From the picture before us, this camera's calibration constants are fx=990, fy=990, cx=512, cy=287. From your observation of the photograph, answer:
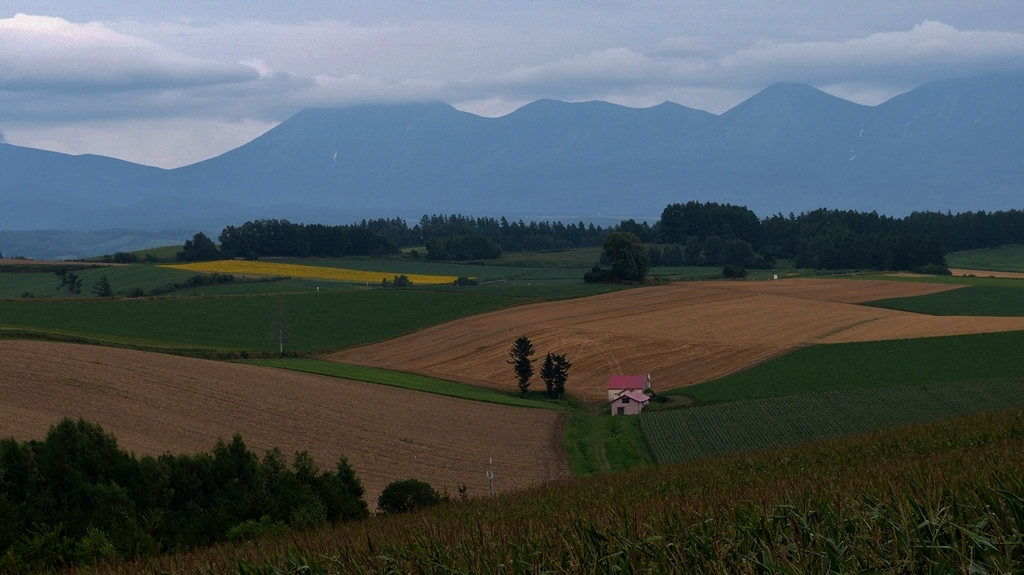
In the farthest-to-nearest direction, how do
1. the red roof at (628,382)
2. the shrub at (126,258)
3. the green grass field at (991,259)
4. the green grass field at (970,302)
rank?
the shrub at (126,258)
the green grass field at (991,259)
the green grass field at (970,302)
the red roof at (628,382)

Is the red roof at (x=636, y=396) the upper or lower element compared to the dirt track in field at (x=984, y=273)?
lower

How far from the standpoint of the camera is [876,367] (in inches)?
1918

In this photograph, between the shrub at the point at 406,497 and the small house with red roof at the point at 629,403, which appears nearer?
the shrub at the point at 406,497

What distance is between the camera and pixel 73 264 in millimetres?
105438

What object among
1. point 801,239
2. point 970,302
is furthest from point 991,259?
point 970,302

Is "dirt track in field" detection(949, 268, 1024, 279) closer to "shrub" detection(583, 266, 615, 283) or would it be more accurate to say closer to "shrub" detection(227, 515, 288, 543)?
"shrub" detection(583, 266, 615, 283)

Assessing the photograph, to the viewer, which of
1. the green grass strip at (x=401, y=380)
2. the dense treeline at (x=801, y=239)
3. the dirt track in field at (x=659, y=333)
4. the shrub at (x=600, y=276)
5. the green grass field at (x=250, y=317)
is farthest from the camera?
the dense treeline at (x=801, y=239)

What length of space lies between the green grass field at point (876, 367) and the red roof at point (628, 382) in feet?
6.89

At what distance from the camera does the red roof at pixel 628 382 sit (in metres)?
47.0

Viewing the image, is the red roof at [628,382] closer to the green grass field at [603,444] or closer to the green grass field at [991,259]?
the green grass field at [603,444]

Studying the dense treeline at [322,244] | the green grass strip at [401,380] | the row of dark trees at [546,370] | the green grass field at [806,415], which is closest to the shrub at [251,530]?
the green grass field at [806,415]

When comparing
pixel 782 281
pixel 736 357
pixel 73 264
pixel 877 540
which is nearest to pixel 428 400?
pixel 736 357

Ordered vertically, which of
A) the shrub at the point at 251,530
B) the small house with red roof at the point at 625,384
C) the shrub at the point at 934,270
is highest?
the shrub at the point at 934,270

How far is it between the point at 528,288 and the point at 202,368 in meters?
46.8
